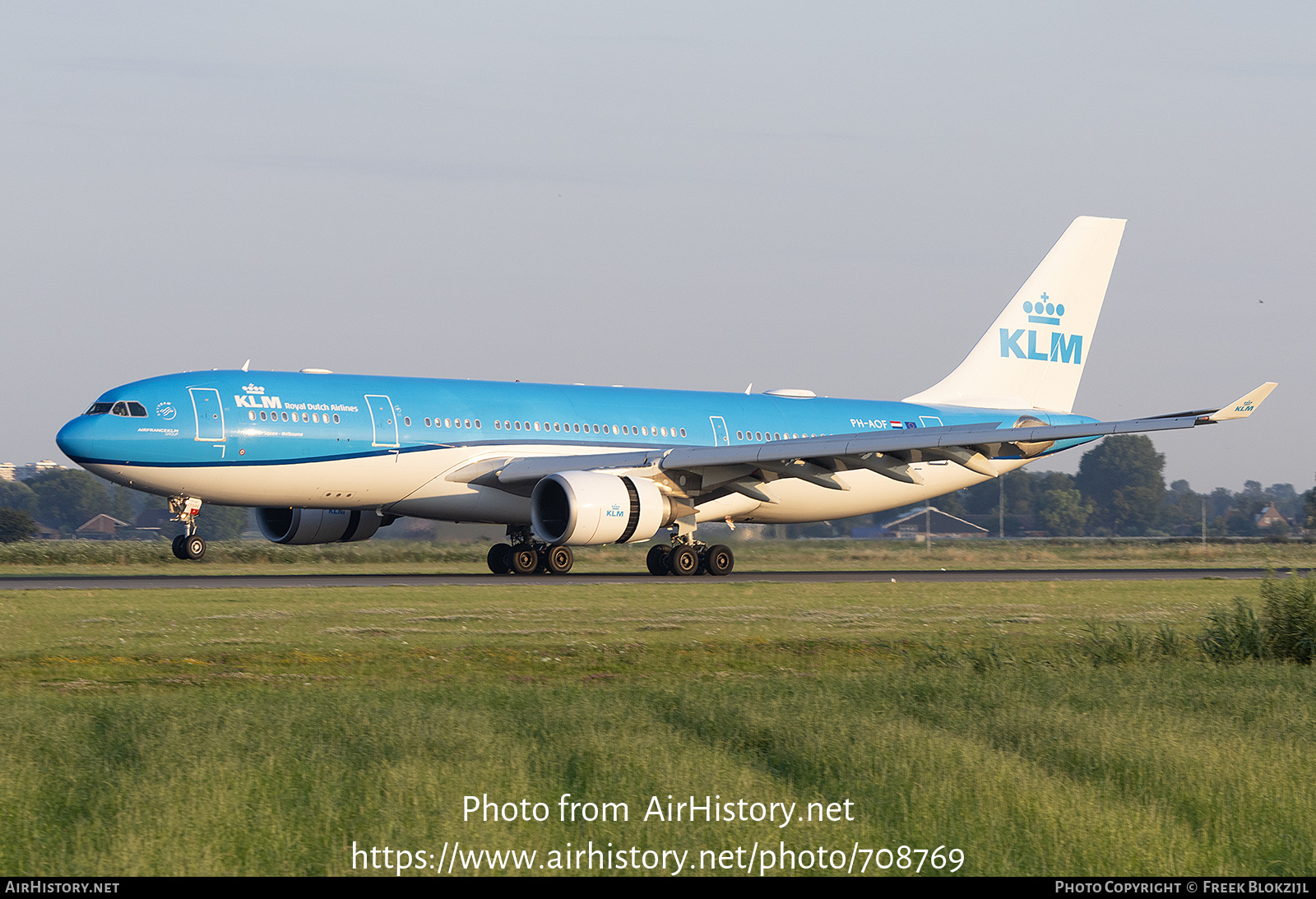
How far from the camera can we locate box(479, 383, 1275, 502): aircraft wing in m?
29.2

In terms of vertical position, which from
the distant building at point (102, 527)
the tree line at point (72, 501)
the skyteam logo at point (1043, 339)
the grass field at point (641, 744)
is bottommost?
the grass field at point (641, 744)

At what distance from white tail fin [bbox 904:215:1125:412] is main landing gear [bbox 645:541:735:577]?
10.6m

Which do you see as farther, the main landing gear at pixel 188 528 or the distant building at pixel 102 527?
the distant building at pixel 102 527

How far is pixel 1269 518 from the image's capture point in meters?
98.5

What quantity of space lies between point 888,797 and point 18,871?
14.9 ft

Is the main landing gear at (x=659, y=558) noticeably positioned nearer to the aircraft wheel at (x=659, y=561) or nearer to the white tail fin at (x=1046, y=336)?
the aircraft wheel at (x=659, y=561)

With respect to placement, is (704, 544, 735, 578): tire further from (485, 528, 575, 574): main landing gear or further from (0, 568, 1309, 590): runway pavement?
(485, 528, 575, 574): main landing gear

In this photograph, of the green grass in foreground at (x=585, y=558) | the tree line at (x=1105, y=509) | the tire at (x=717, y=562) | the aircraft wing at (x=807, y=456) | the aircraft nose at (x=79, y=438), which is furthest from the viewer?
the tree line at (x=1105, y=509)

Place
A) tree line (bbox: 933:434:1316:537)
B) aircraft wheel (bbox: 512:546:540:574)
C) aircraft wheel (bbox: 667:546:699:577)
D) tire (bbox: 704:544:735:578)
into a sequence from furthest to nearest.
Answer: tree line (bbox: 933:434:1316:537) < tire (bbox: 704:544:735:578) < aircraft wheel (bbox: 667:546:699:577) < aircraft wheel (bbox: 512:546:540:574)

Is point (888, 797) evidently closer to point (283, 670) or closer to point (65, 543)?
point (283, 670)

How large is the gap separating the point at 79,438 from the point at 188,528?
2.74m

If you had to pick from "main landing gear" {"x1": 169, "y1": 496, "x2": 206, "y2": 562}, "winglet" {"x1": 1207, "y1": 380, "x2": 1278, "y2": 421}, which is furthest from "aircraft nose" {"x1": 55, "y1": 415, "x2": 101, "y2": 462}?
"winglet" {"x1": 1207, "y1": 380, "x2": 1278, "y2": 421}

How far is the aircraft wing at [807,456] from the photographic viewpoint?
2922 cm

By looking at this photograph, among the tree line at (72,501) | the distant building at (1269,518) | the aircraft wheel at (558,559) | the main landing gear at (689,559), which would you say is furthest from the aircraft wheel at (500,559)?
the distant building at (1269,518)
